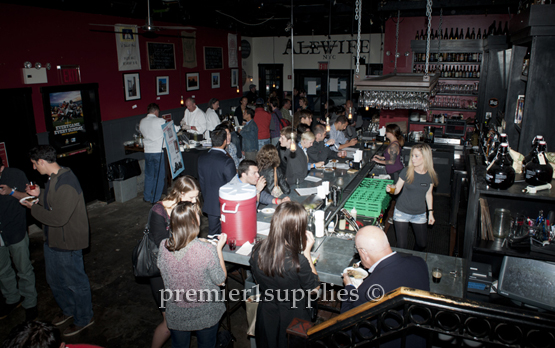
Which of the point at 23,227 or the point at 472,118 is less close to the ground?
the point at 472,118

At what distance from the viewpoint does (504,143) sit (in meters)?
2.82

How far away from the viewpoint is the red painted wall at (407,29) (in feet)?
29.4

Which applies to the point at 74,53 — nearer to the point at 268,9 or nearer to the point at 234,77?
the point at 268,9

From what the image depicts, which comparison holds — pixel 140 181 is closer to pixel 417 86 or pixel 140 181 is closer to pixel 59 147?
pixel 59 147

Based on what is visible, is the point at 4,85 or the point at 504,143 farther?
the point at 4,85

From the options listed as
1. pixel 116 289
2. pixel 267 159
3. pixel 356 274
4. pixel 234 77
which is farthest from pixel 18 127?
pixel 234 77

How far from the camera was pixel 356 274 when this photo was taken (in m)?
2.84

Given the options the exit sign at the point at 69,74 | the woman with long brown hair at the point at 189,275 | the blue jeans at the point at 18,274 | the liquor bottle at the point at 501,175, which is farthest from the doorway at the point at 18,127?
the liquor bottle at the point at 501,175

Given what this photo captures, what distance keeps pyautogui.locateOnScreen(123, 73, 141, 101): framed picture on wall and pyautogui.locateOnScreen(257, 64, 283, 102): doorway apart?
23.8 feet

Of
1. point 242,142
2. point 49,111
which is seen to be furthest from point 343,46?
point 49,111

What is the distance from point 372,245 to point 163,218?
169 cm

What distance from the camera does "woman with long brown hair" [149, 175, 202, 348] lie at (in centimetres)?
306

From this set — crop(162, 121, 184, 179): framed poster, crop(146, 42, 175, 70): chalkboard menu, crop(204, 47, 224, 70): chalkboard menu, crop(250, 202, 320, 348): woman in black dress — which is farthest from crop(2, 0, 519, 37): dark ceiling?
crop(250, 202, 320, 348): woman in black dress

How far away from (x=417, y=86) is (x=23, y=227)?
4280 mm
